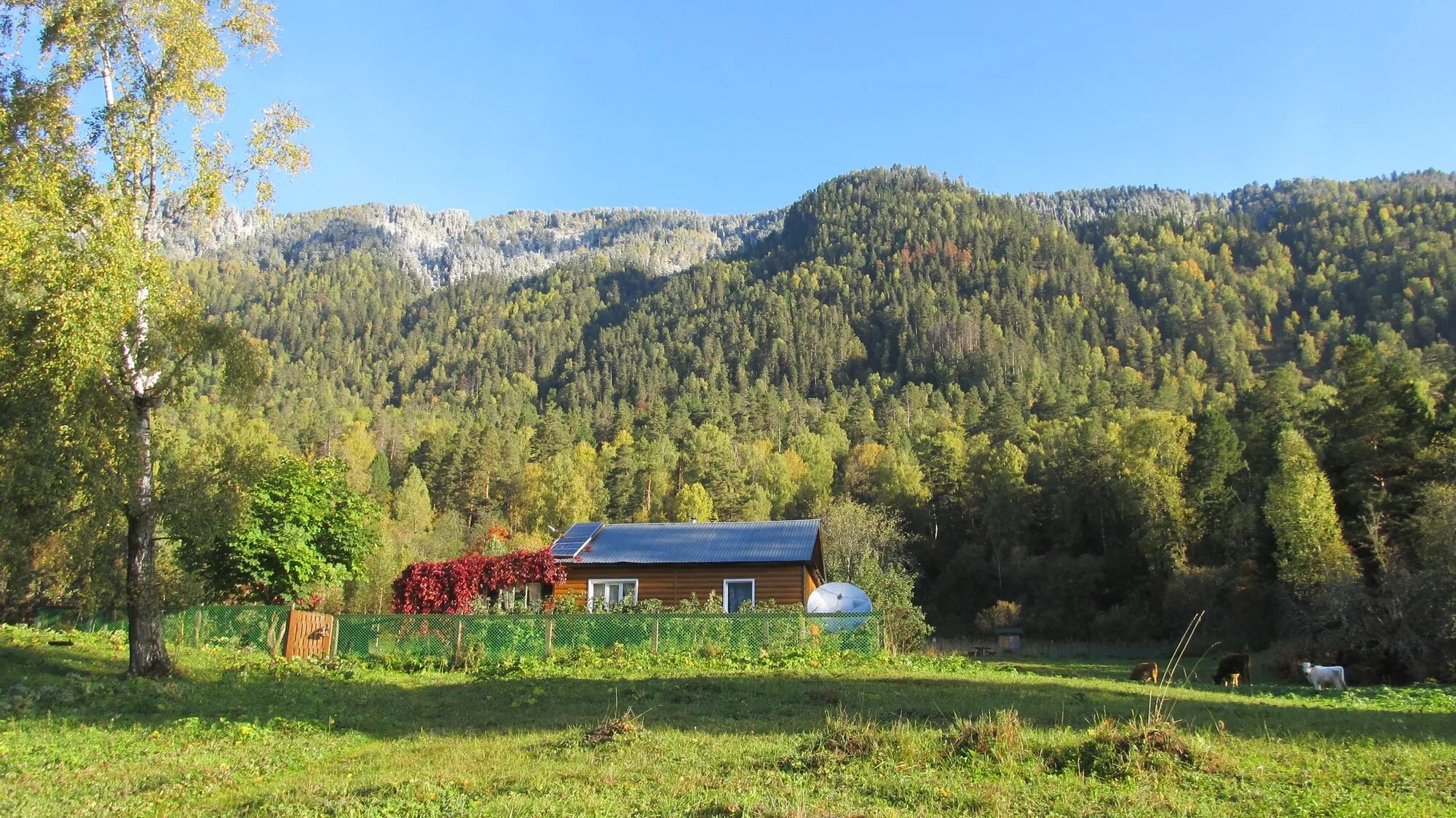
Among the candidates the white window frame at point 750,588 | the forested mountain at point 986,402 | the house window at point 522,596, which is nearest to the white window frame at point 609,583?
the house window at point 522,596

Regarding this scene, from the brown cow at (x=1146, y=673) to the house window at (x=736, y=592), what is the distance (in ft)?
40.5

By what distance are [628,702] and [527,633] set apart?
25.5ft

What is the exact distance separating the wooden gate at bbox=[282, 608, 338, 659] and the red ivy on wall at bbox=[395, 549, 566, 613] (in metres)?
6.03

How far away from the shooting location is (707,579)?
2973 centimetres

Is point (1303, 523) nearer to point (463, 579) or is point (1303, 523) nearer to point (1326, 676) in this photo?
point (1326, 676)

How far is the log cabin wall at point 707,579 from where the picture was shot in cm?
2944

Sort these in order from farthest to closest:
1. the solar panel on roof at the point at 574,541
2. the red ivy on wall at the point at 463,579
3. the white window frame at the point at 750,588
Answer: the solar panel on roof at the point at 574,541
the white window frame at the point at 750,588
the red ivy on wall at the point at 463,579

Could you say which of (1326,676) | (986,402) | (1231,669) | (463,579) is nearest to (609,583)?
(463,579)

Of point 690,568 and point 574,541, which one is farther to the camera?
point 574,541

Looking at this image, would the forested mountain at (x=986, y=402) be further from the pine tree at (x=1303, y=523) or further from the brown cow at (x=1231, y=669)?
the brown cow at (x=1231, y=669)

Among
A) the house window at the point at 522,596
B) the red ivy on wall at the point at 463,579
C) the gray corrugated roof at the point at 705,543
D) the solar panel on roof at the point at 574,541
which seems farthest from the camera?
the solar panel on roof at the point at 574,541

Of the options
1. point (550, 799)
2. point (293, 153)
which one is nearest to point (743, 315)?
point (293, 153)

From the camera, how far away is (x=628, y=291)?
19800cm

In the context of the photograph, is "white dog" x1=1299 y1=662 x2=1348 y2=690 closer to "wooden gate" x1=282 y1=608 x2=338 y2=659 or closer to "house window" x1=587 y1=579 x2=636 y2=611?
"house window" x1=587 y1=579 x2=636 y2=611
